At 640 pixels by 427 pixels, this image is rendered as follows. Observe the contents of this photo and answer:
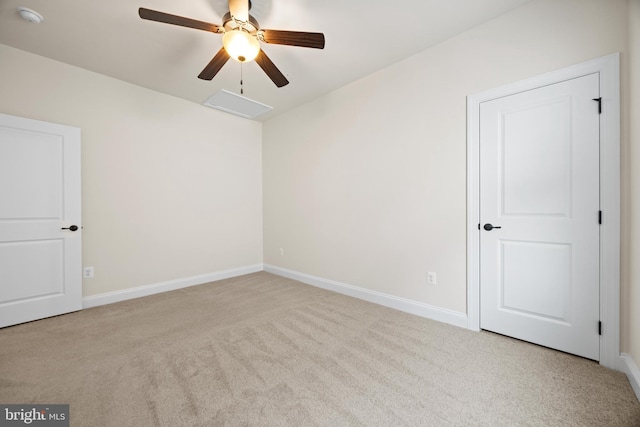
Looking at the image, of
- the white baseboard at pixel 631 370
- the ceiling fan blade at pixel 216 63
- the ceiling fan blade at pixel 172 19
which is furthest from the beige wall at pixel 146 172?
the white baseboard at pixel 631 370

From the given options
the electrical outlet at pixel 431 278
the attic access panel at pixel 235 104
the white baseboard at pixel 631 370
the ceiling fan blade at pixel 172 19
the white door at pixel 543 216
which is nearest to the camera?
the white baseboard at pixel 631 370

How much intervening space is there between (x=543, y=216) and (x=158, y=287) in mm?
4424

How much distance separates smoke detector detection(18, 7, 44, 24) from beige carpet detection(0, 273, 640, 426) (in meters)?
2.76

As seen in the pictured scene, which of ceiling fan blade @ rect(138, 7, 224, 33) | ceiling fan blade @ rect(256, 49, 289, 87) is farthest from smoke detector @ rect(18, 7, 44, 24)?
ceiling fan blade @ rect(256, 49, 289, 87)

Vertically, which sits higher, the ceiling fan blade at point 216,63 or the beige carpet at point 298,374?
the ceiling fan blade at point 216,63

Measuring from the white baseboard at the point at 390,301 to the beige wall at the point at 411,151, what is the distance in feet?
0.22

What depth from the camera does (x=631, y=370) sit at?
5.36ft

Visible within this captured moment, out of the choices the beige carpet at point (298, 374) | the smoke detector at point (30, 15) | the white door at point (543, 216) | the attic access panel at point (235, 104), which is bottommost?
the beige carpet at point (298, 374)

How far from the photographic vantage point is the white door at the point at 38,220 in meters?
2.55

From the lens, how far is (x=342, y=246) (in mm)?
3545

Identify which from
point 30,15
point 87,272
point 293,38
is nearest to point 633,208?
point 293,38

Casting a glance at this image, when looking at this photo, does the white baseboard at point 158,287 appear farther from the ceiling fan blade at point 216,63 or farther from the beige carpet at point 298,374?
the ceiling fan blade at point 216,63

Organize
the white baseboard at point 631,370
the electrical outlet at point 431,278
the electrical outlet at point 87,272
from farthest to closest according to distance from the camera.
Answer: the electrical outlet at point 87,272 → the electrical outlet at point 431,278 → the white baseboard at point 631,370

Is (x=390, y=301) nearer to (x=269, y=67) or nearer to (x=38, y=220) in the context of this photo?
(x=269, y=67)
